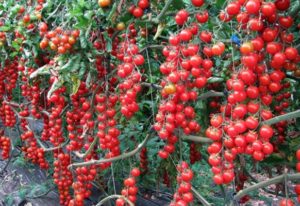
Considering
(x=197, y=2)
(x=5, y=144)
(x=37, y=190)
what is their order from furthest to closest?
1. (x=5, y=144)
2. (x=37, y=190)
3. (x=197, y=2)

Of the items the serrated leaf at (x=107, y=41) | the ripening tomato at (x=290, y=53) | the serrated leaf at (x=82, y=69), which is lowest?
the serrated leaf at (x=82, y=69)

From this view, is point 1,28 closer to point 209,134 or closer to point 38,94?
point 38,94

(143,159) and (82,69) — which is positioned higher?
(82,69)

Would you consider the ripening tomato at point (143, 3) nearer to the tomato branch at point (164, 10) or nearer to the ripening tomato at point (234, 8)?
the tomato branch at point (164, 10)

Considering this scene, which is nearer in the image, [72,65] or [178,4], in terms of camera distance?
[178,4]

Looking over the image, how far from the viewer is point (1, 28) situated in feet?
6.73

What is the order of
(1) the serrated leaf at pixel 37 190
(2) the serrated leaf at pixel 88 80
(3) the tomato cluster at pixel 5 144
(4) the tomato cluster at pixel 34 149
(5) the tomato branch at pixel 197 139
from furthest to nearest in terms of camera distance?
(3) the tomato cluster at pixel 5 144 → (1) the serrated leaf at pixel 37 190 → (4) the tomato cluster at pixel 34 149 → (2) the serrated leaf at pixel 88 80 → (5) the tomato branch at pixel 197 139

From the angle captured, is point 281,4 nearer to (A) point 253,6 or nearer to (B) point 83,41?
(A) point 253,6

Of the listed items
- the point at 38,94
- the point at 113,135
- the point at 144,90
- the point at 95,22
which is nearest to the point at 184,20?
the point at 95,22

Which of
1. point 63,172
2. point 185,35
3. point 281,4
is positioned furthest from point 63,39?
point 63,172

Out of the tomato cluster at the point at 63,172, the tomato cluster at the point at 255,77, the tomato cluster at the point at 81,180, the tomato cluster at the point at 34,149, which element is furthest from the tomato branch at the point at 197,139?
the tomato cluster at the point at 34,149

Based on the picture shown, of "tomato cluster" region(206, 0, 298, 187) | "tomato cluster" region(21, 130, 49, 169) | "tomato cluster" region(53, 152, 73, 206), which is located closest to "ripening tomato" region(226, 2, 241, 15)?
"tomato cluster" region(206, 0, 298, 187)

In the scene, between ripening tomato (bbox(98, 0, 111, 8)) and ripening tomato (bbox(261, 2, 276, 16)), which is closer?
ripening tomato (bbox(261, 2, 276, 16))

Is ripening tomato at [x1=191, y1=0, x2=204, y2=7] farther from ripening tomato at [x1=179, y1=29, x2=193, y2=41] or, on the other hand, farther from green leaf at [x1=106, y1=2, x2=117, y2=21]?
green leaf at [x1=106, y1=2, x2=117, y2=21]
